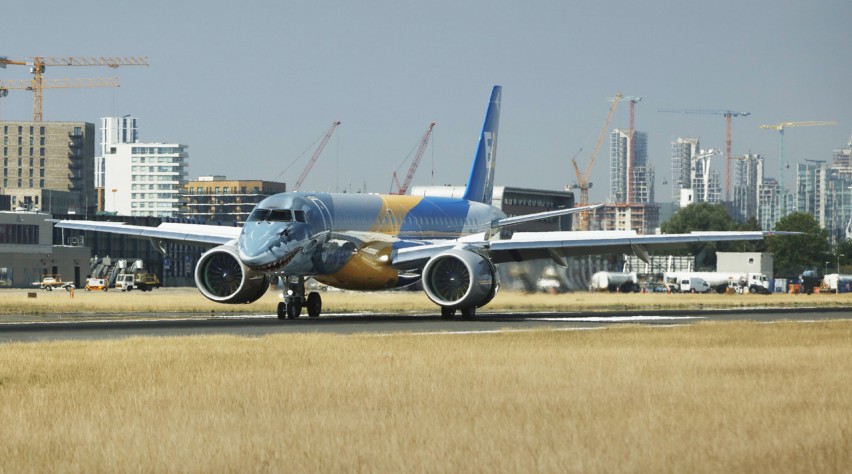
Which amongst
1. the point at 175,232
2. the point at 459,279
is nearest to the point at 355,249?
the point at 459,279

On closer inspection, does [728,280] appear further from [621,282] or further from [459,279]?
[459,279]

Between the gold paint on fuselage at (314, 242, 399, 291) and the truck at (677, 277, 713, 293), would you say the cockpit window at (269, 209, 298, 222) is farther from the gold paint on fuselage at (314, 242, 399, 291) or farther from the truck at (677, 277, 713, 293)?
the truck at (677, 277, 713, 293)

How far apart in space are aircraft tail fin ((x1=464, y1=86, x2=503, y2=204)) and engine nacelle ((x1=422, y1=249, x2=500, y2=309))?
19.1 m

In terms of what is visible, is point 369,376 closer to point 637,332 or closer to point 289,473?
point 289,473

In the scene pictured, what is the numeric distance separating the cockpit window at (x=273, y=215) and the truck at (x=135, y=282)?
3825 inches

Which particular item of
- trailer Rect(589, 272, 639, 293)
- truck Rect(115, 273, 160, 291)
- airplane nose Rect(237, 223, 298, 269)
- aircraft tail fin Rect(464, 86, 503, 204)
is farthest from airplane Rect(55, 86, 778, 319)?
truck Rect(115, 273, 160, 291)

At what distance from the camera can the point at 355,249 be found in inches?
2318

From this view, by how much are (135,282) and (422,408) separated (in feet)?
442

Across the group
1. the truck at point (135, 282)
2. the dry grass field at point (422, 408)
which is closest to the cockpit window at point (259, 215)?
the dry grass field at point (422, 408)

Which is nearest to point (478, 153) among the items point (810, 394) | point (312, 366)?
point (312, 366)

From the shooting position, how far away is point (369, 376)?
28.4 meters

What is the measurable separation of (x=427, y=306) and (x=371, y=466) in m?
61.8

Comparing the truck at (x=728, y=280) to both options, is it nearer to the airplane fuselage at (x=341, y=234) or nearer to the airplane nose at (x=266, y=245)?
the airplane fuselage at (x=341, y=234)

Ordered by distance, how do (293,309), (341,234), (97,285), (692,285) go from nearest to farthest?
1. (293,309)
2. (341,234)
3. (97,285)
4. (692,285)
